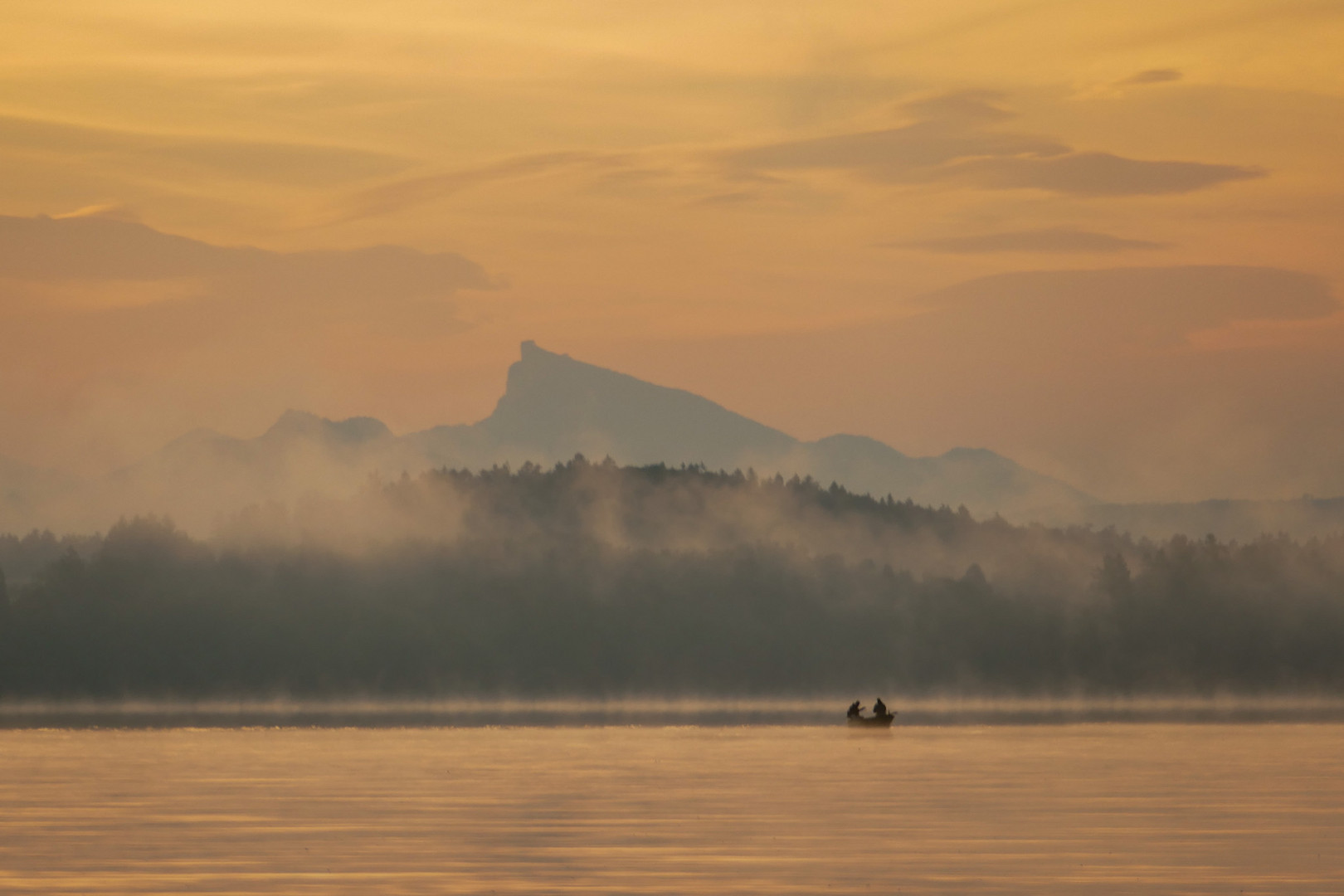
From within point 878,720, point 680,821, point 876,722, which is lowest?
point 680,821

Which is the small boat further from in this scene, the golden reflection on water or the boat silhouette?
the golden reflection on water

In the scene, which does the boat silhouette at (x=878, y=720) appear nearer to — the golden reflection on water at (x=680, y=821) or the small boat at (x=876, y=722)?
the small boat at (x=876, y=722)

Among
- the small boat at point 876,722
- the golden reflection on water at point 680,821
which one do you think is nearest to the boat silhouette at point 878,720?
the small boat at point 876,722

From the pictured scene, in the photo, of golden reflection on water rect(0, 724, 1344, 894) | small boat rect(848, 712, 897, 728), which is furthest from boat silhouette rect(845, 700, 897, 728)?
golden reflection on water rect(0, 724, 1344, 894)

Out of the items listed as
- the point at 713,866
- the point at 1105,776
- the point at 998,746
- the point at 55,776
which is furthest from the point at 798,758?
the point at 713,866

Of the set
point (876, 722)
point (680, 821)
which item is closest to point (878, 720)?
point (876, 722)

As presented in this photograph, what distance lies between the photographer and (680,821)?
52.2 metres

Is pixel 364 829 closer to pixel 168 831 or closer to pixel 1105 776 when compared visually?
pixel 168 831

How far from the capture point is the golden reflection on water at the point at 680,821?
39.6 meters

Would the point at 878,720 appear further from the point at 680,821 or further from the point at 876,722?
the point at 680,821

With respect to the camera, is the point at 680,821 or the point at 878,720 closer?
the point at 680,821

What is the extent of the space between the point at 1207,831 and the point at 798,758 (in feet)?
132

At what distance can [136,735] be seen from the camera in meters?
125

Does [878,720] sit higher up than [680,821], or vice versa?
[878,720]
